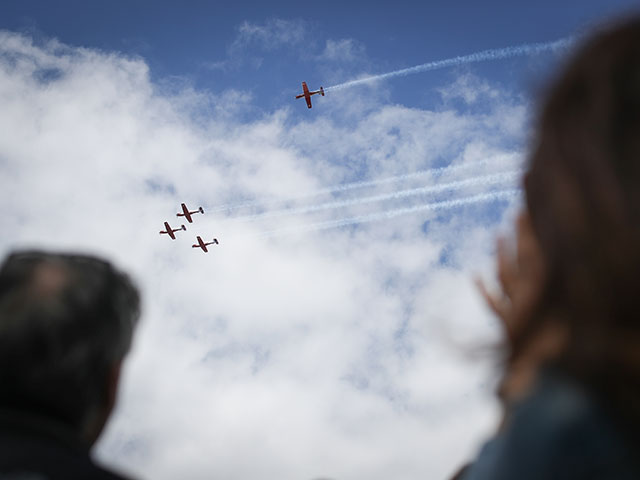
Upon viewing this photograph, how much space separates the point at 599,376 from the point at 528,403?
26cm

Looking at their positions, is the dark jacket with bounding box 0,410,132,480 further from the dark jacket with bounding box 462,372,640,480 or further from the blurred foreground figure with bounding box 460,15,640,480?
the dark jacket with bounding box 462,372,640,480

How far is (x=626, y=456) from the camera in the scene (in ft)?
5.71

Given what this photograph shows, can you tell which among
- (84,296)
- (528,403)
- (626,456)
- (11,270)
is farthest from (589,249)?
(11,270)

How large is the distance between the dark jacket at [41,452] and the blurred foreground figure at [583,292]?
8.69ft

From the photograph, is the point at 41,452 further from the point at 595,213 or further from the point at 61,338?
the point at 595,213

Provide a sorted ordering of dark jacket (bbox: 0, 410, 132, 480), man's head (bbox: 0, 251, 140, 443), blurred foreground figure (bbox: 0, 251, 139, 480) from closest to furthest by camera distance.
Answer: dark jacket (bbox: 0, 410, 132, 480)
blurred foreground figure (bbox: 0, 251, 139, 480)
man's head (bbox: 0, 251, 140, 443)

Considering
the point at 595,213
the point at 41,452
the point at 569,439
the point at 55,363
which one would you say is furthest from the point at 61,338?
the point at 595,213

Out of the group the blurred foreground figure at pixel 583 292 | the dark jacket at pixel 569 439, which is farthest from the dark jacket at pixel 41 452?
the dark jacket at pixel 569 439

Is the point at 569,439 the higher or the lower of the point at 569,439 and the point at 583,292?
the lower

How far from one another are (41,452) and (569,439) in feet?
10.4

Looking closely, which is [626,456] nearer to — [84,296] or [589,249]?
[589,249]

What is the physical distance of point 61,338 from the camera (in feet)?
11.8

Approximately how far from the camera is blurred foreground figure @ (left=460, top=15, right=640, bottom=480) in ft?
5.68

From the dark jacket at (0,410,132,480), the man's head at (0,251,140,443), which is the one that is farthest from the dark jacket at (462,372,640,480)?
the man's head at (0,251,140,443)
